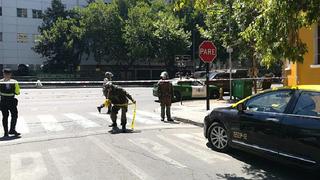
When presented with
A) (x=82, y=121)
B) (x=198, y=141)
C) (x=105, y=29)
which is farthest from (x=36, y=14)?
(x=198, y=141)

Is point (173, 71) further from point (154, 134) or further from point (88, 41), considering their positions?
point (154, 134)

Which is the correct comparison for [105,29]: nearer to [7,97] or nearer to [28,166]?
[7,97]

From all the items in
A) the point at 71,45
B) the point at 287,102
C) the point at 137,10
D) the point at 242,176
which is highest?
the point at 137,10

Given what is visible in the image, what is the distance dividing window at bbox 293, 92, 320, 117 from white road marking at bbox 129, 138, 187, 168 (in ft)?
7.34

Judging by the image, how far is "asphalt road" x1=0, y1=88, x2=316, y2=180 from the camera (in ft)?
25.5

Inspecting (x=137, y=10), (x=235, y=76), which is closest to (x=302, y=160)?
(x=235, y=76)

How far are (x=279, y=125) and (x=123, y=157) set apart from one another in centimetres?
303

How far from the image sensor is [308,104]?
746 cm

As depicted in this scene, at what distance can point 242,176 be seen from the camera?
7.77m

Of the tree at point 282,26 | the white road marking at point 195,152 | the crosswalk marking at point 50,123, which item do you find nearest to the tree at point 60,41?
the crosswalk marking at point 50,123

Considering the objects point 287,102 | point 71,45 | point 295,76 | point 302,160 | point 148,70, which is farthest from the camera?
point 148,70

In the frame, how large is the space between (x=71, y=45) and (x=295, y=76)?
155 feet

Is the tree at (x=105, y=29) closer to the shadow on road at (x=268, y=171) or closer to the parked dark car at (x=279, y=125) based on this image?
the parked dark car at (x=279, y=125)

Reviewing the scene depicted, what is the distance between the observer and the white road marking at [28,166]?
25.0ft
